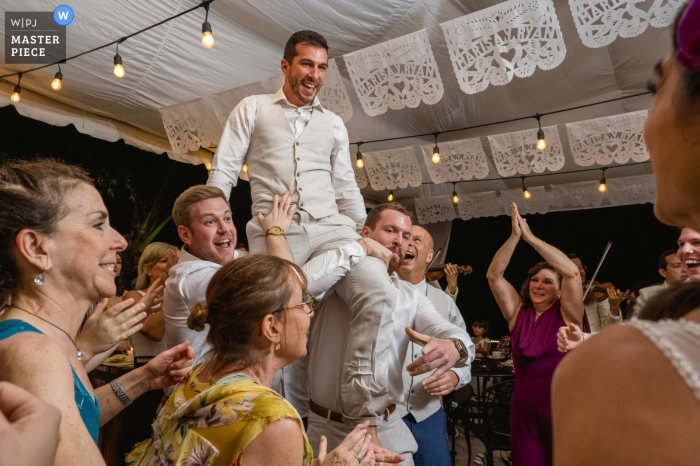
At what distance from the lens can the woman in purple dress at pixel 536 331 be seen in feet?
9.89

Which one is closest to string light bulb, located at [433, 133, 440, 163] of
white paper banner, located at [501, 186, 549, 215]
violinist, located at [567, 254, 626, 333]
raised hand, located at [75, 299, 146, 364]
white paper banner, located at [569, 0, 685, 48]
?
violinist, located at [567, 254, 626, 333]

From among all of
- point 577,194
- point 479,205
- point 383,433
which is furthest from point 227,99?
point 577,194

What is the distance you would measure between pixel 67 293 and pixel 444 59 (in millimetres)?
4244

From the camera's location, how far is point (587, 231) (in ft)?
36.1

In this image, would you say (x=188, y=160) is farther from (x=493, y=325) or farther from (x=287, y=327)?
(x=493, y=325)

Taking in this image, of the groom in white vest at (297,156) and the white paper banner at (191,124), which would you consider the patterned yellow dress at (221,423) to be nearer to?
the groom in white vest at (297,156)

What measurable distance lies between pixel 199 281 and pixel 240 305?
2.32 ft

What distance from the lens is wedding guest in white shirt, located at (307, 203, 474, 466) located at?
2.05m

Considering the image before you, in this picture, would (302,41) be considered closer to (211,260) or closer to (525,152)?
(211,260)

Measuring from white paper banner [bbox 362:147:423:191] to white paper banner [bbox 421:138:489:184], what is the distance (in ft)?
0.75

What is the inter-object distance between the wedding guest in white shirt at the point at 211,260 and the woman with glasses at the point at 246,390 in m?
0.35

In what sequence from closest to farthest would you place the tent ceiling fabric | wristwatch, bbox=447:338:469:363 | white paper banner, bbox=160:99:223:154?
wristwatch, bbox=447:338:469:363, the tent ceiling fabric, white paper banner, bbox=160:99:223:154

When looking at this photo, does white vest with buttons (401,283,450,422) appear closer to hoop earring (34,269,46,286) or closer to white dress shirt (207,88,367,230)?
white dress shirt (207,88,367,230)

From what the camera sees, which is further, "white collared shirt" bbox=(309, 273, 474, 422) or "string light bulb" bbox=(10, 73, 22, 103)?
"string light bulb" bbox=(10, 73, 22, 103)
